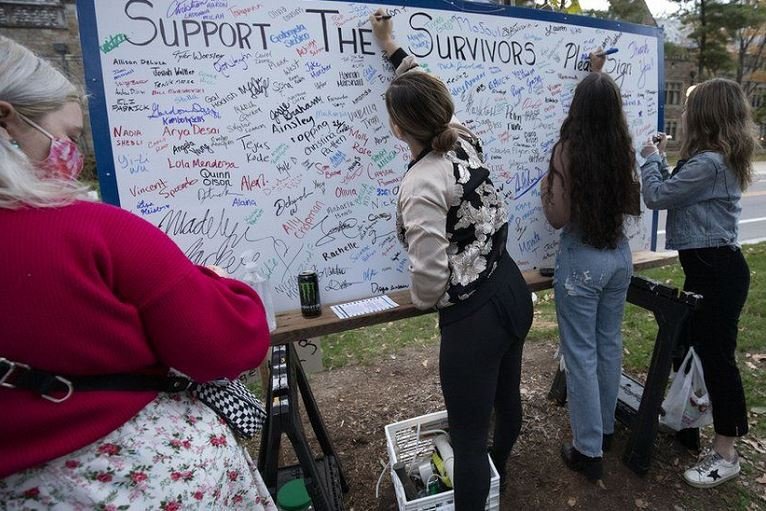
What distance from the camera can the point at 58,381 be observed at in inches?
36.4

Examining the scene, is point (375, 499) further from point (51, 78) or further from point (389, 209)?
point (51, 78)

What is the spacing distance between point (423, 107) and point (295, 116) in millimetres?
739

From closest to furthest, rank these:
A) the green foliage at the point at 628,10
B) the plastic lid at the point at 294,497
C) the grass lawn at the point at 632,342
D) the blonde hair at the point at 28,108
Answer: the blonde hair at the point at 28,108 < the plastic lid at the point at 294,497 < the grass lawn at the point at 632,342 < the green foliage at the point at 628,10

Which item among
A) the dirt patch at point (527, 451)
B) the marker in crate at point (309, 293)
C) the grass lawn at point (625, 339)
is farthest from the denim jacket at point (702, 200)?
the marker in crate at point (309, 293)

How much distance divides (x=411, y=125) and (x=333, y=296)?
1026 millimetres

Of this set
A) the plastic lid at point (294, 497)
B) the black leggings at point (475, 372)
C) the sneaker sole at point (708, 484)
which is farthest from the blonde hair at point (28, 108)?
the sneaker sole at point (708, 484)

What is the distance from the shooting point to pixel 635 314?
4.89 metres

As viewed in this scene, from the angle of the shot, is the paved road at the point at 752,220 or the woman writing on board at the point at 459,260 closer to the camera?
the woman writing on board at the point at 459,260

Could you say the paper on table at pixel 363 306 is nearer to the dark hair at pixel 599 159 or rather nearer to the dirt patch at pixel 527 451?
the dark hair at pixel 599 159

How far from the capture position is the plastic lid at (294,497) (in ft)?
6.20

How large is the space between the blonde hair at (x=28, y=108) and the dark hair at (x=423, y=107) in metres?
1.03

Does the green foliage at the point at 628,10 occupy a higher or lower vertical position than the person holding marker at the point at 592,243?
higher

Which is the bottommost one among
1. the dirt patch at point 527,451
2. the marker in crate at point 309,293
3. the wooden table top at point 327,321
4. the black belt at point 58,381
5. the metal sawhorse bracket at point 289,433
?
the dirt patch at point 527,451

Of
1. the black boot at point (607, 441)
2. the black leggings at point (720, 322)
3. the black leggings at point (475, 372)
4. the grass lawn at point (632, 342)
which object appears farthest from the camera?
the grass lawn at point (632, 342)
